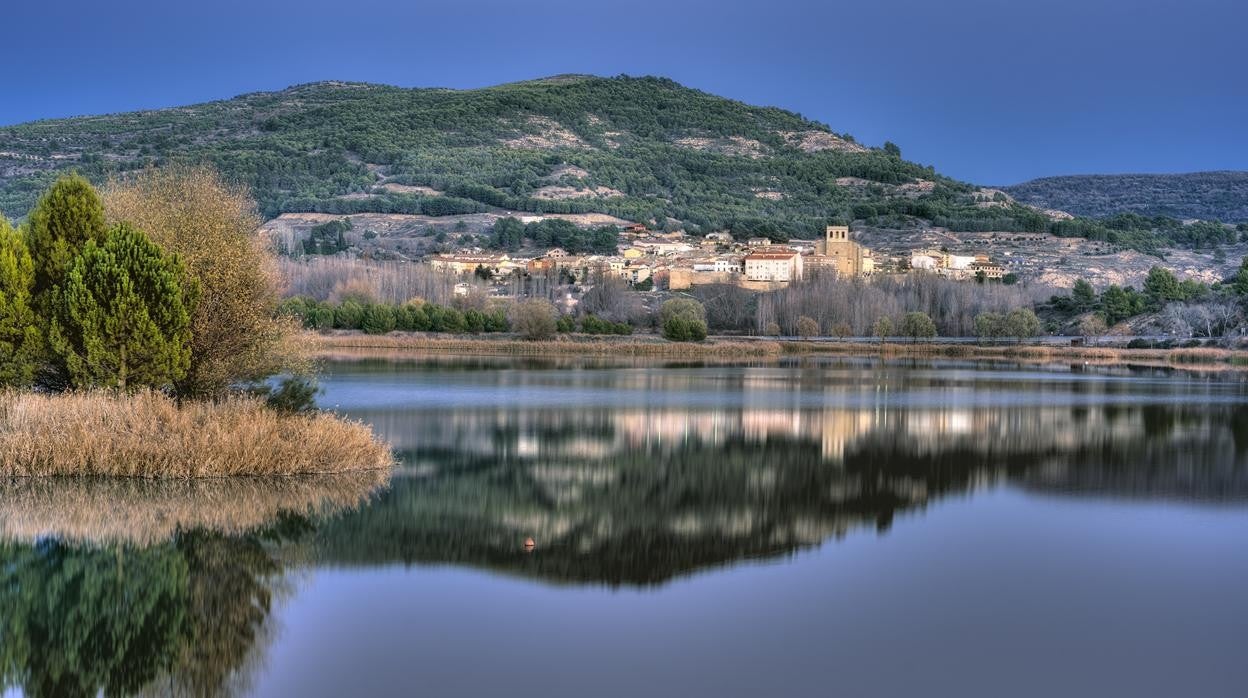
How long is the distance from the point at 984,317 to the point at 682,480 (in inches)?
2283

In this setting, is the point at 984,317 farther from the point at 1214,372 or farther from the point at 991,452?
the point at 991,452

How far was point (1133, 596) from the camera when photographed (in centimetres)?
1123

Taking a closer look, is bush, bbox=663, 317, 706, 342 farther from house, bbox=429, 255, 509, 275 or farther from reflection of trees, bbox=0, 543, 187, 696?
reflection of trees, bbox=0, 543, 187, 696

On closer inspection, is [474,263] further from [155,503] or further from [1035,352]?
[155,503]

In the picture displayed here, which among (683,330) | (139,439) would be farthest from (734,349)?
(139,439)

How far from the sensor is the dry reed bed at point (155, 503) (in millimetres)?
12133

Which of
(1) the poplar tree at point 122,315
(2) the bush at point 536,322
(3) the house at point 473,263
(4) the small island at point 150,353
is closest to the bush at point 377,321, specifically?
(2) the bush at point 536,322

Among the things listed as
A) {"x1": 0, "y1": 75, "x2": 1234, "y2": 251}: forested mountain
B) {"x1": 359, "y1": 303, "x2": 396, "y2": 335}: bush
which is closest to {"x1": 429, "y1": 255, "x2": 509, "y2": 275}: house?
{"x1": 0, "y1": 75, "x2": 1234, "y2": 251}: forested mountain

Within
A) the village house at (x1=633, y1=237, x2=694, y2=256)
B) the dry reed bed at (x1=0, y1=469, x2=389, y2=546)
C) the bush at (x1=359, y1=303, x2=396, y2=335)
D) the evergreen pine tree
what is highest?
the village house at (x1=633, y1=237, x2=694, y2=256)

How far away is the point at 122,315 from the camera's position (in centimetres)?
1504

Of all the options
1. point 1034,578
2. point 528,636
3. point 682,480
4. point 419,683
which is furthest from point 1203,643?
point 682,480

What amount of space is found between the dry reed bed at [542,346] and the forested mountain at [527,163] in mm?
60517

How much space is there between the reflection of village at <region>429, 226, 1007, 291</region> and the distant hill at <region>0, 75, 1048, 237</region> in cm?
2180

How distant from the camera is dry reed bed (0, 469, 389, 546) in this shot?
12133 mm
